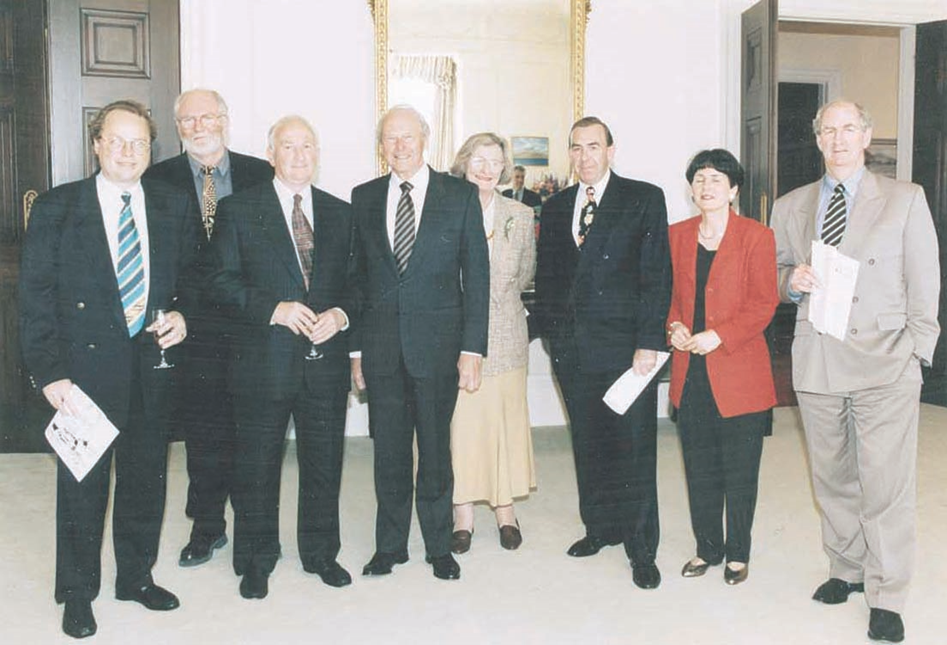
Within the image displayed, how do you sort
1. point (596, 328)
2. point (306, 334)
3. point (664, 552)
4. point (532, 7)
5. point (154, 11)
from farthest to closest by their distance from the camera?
1. point (532, 7)
2. point (154, 11)
3. point (664, 552)
4. point (596, 328)
5. point (306, 334)

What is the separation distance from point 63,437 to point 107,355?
288 millimetres

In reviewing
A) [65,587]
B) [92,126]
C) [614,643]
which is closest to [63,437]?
[65,587]

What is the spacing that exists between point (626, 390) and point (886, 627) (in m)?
1.14

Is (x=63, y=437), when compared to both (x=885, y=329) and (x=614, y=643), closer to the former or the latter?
(x=614, y=643)

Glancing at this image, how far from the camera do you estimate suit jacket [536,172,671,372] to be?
3.50 meters

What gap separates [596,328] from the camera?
360cm

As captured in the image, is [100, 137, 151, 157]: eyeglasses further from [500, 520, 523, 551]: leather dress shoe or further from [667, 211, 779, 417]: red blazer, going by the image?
[500, 520, 523, 551]: leather dress shoe

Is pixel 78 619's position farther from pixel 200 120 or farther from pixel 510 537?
pixel 200 120

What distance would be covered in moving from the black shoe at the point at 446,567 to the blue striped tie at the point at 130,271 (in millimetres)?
1405

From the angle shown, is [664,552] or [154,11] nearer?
[664,552]

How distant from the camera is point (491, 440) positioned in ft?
13.0

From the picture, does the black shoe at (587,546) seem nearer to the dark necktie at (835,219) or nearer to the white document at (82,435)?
the dark necktie at (835,219)

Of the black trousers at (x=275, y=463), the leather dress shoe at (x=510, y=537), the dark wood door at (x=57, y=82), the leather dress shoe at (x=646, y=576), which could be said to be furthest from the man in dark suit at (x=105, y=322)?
the dark wood door at (x=57, y=82)

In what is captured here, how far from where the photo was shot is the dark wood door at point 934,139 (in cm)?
691
